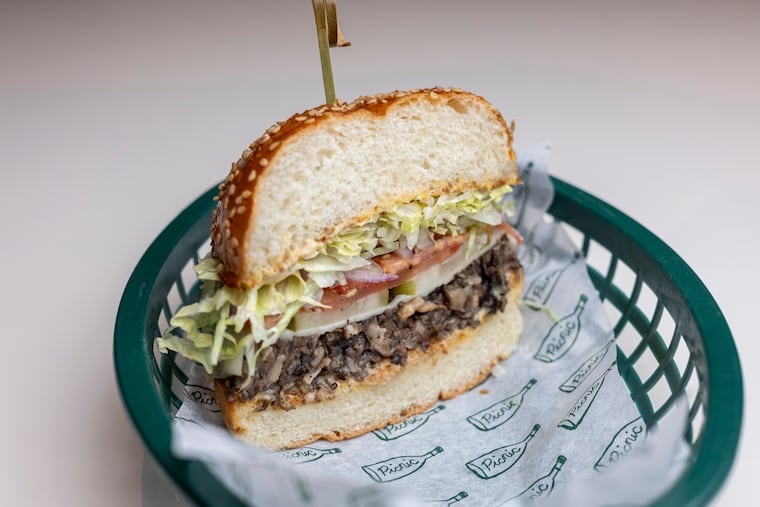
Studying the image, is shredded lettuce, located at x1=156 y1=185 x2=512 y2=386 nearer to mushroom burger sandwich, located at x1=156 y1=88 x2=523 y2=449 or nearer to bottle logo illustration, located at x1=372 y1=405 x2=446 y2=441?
mushroom burger sandwich, located at x1=156 y1=88 x2=523 y2=449

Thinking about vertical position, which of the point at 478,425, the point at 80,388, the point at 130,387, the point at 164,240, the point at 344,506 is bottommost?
the point at 478,425

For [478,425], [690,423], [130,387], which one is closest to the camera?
[130,387]

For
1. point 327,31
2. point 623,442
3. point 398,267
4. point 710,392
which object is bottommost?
point 623,442

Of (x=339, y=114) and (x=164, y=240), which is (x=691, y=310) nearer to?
(x=339, y=114)

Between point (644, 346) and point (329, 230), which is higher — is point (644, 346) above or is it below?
below

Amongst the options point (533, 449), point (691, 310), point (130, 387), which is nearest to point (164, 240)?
point (130, 387)

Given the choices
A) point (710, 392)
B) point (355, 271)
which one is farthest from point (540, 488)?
point (355, 271)

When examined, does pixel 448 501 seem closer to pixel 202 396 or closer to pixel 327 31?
pixel 202 396
